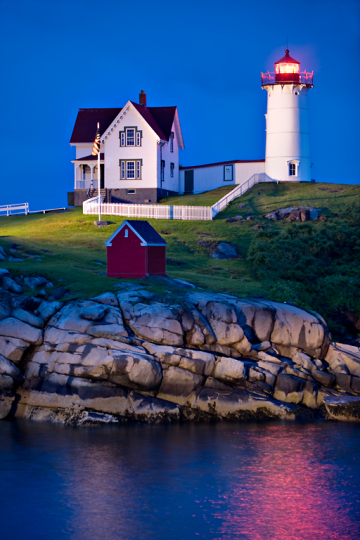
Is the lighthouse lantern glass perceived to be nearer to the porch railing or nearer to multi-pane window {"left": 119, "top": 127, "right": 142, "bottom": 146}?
multi-pane window {"left": 119, "top": 127, "right": 142, "bottom": 146}

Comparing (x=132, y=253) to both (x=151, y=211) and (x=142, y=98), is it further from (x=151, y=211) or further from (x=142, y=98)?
(x=142, y=98)

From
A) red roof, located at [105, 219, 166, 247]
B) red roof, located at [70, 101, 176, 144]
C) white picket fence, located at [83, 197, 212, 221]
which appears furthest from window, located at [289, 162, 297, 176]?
red roof, located at [105, 219, 166, 247]

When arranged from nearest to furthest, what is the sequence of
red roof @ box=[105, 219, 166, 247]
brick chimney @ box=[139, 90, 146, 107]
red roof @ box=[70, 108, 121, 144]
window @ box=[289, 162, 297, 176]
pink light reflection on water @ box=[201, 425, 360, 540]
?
1. pink light reflection on water @ box=[201, 425, 360, 540]
2. red roof @ box=[105, 219, 166, 247]
3. window @ box=[289, 162, 297, 176]
4. red roof @ box=[70, 108, 121, 144]
5. brick chimney @ box=[139, 90, 146, 107]

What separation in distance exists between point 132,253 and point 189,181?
30.0 meters

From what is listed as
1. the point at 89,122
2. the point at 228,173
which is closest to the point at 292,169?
the point at 228,173

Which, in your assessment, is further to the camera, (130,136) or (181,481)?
(130,136)

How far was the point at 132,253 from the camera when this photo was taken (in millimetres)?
33031

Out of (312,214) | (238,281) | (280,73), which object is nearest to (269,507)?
(238,281)

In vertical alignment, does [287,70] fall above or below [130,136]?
above

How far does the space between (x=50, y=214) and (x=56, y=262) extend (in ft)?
67.8

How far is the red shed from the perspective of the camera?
32.8m

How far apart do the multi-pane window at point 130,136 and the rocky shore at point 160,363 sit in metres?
27.4

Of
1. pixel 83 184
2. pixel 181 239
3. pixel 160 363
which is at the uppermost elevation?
pixel 83 184

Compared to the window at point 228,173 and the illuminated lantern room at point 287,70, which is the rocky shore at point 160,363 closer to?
the window at point 228,173
